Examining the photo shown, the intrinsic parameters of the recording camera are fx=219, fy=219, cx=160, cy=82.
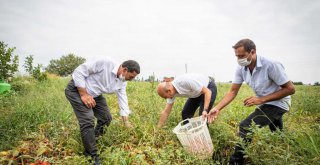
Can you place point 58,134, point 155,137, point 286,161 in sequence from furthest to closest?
point 58,134 → point 155,137 → point 286,161

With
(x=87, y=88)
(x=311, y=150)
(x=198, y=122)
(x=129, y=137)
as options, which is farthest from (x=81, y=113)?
(x=311, y=150)

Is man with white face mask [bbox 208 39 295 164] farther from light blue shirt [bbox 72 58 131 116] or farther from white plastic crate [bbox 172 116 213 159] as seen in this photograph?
light blue shirt [bbox 72 58 131 116]

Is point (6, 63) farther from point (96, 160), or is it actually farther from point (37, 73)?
point (96, 160)

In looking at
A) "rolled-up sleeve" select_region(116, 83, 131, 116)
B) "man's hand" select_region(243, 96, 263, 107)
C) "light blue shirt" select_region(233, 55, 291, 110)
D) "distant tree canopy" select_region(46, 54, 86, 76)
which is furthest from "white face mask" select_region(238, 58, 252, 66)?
"distant tree canopy" select_region(46, 54, 86, 76)

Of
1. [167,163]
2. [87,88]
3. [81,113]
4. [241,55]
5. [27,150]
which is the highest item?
[241,55]

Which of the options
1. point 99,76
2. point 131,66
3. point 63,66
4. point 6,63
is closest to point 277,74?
point 131,66

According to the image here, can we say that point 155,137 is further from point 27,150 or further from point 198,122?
point 27,150

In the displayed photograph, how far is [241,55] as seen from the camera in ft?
9.76

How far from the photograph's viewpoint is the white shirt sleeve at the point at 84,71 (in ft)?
10.1

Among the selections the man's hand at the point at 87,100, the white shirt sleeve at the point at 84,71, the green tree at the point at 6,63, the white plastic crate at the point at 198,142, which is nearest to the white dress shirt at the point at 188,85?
the white plastic crate at the point at 198,142

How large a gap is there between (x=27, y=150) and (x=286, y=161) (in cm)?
330

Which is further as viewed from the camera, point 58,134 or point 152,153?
point 58,134

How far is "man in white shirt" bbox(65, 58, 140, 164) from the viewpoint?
9.78ft

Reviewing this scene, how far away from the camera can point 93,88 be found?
10.9 ft
